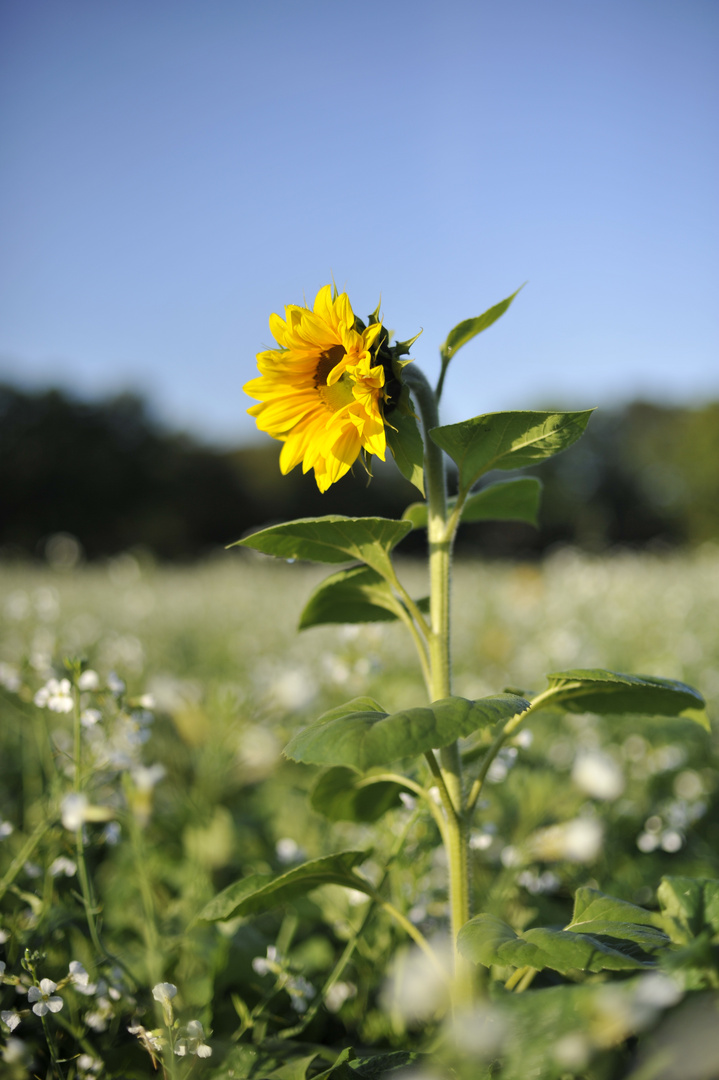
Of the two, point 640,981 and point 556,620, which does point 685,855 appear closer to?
point 640,981

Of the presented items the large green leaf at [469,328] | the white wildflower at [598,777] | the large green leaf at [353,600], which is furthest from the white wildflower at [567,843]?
the large green leaf at [469,328]

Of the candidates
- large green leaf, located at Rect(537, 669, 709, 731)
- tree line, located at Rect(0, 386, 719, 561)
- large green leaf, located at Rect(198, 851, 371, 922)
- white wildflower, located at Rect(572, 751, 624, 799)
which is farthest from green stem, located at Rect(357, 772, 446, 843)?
tree line, located at Rect(0, 386, 719, 561)

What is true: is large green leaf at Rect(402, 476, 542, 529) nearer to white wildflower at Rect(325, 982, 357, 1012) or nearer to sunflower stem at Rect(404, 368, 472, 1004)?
sunflower stem at Rect(404, 368, 472, 1004)

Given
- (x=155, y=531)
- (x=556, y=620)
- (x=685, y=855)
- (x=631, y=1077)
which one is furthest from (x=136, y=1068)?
(x=155, y=531)

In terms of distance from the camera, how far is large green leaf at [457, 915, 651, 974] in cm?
66

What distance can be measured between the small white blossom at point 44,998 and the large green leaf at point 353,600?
1.81 ft

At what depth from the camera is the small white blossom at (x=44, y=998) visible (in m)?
0.86

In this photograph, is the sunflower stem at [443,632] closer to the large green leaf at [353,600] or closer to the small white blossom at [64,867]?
the large green leaf at [353,600]

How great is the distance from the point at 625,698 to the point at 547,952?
14.9 inches

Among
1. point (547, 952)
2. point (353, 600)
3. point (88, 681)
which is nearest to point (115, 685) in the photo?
point (88, 681)

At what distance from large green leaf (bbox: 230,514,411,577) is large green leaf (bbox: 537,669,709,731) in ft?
0.87

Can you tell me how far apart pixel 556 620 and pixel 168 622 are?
Answer: 8.09 feet

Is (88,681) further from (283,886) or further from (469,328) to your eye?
(469,328)

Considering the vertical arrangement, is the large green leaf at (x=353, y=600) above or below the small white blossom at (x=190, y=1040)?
above
